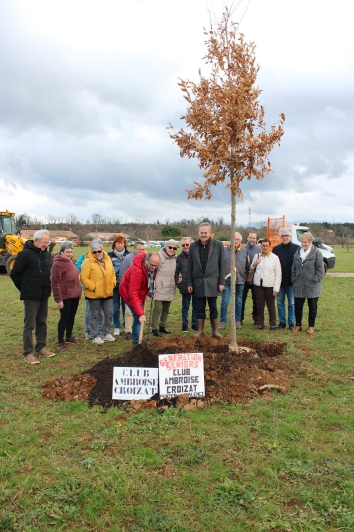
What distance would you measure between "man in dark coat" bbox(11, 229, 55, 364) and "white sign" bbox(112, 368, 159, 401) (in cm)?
208

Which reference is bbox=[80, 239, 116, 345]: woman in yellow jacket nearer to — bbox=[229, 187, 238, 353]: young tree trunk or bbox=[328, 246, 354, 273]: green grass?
bbox=[229, 187, 238, 353]: young tree trunk

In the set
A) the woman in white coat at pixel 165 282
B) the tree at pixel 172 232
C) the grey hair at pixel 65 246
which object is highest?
the tree at pixel 172 232

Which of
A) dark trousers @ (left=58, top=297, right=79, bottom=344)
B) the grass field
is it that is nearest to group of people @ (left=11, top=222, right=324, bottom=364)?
dark trousers @ (left=58, top=297, right=79, bottom=344)

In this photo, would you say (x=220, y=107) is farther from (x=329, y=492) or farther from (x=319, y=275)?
(x=329, y=492)

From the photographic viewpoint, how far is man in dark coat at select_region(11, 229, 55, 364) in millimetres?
5961

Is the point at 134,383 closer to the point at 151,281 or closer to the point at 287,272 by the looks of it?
the point at 151,281

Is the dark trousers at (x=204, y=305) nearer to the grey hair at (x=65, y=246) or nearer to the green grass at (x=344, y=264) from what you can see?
the grey hair at (x=65, y=246)

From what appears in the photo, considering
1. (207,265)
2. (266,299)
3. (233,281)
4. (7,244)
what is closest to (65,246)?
(207,265)

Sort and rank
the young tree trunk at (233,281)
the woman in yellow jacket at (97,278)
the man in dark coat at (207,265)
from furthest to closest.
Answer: the woman in yellow jacket at (97,278) → the man in dark coat at (207,265) → the young tree trunk at (233,281)

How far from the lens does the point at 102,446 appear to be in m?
3.58

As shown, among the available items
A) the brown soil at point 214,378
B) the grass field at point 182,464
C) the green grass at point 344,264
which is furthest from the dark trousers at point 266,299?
the green grass at point 344,264

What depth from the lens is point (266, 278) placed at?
791cm

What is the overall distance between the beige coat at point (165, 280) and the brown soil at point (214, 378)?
5.31 feet

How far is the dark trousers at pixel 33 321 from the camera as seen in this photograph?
6.05 metres
